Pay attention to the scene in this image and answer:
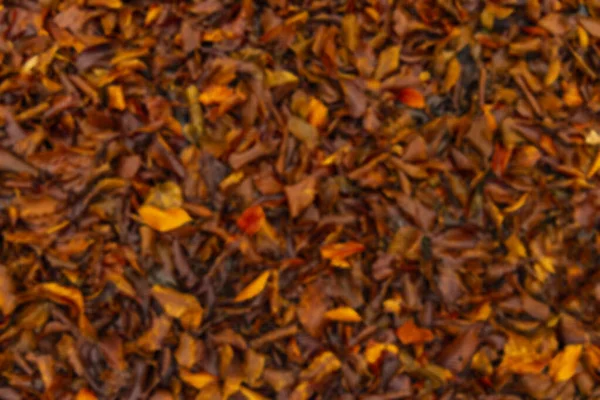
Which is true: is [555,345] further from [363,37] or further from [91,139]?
[91,139]

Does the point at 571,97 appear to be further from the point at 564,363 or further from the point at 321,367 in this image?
the point at 321,367

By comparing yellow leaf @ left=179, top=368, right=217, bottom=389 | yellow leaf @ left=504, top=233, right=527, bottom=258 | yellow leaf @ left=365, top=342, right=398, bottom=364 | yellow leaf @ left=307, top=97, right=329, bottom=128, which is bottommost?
yellow leaf @ left=179, top=368, right=217, bottom=389

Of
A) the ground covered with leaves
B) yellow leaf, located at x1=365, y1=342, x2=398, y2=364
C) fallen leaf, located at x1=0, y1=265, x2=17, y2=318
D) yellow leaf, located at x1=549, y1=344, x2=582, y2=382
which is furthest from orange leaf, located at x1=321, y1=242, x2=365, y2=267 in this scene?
fallen leaf, located at x1=0, y1=265, x2=17, y2=318

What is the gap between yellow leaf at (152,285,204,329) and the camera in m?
1.05

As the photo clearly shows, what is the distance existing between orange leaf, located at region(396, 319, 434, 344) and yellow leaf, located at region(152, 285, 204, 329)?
0.28m

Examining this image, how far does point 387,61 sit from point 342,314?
1.23 feet

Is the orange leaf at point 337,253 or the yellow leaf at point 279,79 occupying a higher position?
the yellow leaf at point 279,79

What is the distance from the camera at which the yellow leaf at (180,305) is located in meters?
1.05

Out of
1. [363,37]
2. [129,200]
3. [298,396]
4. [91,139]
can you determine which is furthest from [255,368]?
[363,37]

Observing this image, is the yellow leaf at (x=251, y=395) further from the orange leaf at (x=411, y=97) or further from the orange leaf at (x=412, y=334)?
the orange leaf at (x=411, y=97)

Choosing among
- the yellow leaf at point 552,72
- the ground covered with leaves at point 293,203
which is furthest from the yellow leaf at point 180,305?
the yellow leaf at point 552,72

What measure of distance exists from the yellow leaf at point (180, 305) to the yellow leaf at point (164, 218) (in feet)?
0.28

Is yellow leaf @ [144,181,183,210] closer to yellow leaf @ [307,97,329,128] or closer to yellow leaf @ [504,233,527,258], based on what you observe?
yellow leaf @ [307,97,329,128]

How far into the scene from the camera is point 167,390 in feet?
3.47
